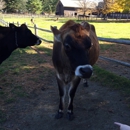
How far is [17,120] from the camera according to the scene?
3.47 m

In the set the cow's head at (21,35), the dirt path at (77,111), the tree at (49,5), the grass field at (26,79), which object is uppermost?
the tree at (49,5)

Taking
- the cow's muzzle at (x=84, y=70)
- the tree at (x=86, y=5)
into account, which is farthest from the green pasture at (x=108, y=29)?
the tree at (x=86, y=5)

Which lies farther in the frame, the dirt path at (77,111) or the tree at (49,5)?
the tree at (49,5)

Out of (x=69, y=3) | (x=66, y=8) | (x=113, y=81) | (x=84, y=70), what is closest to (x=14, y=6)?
(x=66, y=8)

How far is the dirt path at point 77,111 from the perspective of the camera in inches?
129

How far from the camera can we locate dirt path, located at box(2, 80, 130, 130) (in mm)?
3287

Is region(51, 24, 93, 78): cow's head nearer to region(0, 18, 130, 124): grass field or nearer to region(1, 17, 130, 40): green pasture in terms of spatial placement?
region(0, 18, 130, 124): grass field

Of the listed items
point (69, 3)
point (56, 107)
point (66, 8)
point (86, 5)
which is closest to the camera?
point (56, 107)

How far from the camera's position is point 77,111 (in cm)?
375

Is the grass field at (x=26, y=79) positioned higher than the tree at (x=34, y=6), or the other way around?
the tree at (x=34, y=6)

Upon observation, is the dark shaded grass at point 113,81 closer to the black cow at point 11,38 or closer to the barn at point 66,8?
the black cow at point 11,38

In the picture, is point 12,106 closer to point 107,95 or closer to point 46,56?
point 107,95

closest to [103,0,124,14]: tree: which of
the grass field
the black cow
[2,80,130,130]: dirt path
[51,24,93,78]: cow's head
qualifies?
the grass field

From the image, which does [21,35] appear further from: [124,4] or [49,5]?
[49,5]
